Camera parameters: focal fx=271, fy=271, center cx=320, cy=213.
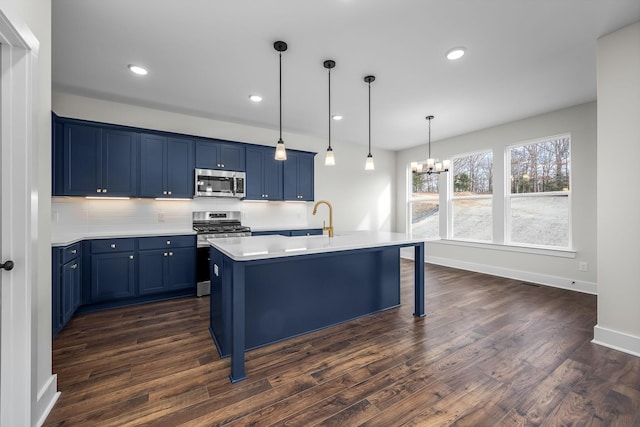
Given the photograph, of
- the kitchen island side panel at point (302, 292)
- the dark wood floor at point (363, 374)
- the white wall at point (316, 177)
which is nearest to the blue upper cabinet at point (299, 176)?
the white wall at point (316, 177)

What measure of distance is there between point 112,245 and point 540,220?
6.42m

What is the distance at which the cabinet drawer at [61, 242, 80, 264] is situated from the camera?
2703mm

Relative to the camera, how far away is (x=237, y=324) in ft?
6.44

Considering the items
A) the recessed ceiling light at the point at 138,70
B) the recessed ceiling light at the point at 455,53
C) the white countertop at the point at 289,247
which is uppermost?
the recessed ceiling light at the point at 138,70

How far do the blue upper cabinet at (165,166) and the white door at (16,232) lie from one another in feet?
8.02

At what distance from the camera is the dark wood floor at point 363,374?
1.63 meters

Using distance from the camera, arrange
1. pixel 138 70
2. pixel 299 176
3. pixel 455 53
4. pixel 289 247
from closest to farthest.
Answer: pixel 289 247 → pixel 455 53 → pixel 138 70 → pixel 299 176

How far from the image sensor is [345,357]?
225 centimetres

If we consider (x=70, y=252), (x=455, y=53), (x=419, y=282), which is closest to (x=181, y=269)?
(x=70, y=252)

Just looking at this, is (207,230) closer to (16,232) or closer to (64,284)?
(64,284)

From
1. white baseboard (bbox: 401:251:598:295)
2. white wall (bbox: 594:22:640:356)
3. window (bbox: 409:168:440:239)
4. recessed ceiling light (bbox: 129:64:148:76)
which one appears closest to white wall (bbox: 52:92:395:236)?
window (bbox: 409:168:440:239)

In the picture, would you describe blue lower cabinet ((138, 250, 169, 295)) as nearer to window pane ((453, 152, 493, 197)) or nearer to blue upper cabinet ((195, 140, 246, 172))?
blue upper cabinet ((195, 140, 246, 172))

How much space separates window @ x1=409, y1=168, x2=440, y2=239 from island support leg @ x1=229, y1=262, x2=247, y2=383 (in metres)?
5.14

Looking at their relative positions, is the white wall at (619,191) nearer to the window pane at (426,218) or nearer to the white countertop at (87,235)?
the window pane at (426,218)
